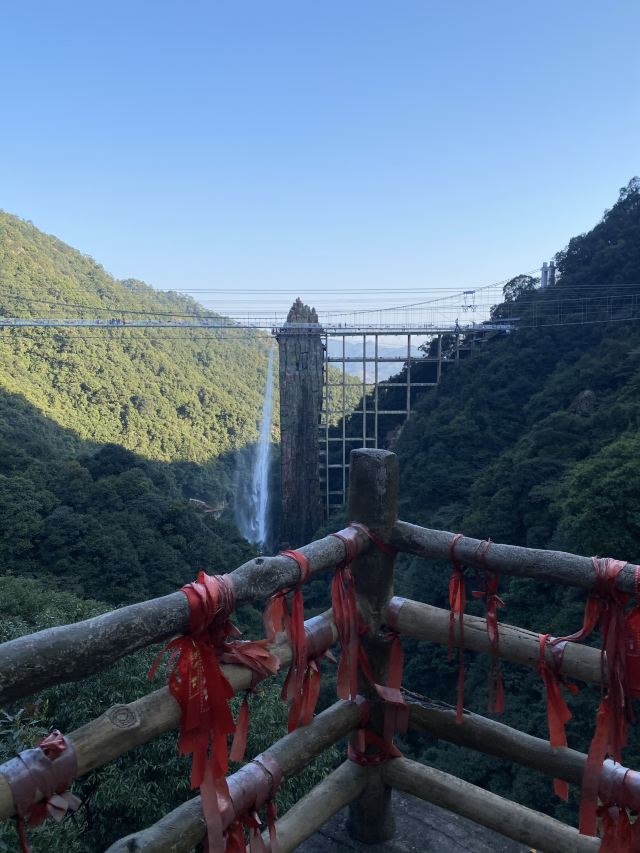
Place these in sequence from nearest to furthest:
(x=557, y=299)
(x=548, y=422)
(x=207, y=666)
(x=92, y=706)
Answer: (x=207, y=666) < (x=92, y=706) < (x=548, y=422) < (x=557, y=299)

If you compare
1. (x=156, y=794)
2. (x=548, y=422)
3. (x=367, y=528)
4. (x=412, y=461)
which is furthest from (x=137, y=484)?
(x=367, y=528)

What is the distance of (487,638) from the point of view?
1.73 m

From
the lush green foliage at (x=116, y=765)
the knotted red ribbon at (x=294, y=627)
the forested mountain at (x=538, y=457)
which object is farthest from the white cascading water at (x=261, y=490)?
the knotted red ribbon at (x=294, y=627)

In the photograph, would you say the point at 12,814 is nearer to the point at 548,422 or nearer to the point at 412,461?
the point at 548,422

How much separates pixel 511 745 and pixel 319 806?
0.56 meters

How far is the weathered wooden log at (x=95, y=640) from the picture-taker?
39.9 inches

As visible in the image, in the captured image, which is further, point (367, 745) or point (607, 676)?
point (367, 745)

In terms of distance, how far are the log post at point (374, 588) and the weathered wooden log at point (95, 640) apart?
49cm

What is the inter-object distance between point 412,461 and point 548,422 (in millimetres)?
5774

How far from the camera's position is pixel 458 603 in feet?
5.59

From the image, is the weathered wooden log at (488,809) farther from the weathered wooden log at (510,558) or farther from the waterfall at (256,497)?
the waterfall at (256,497)

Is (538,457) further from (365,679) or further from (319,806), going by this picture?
(319,806)

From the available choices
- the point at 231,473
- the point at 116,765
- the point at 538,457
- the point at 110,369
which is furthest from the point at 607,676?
the point at 110,369

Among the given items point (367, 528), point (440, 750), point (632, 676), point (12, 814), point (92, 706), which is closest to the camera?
point (12, 814)
